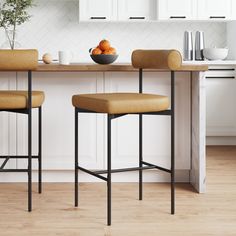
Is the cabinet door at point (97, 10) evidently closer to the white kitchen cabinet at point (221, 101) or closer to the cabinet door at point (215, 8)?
the cabinet door at point (215, 8)

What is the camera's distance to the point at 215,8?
19.2 ft

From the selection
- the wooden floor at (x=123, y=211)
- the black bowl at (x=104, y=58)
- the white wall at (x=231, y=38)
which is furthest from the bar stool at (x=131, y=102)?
the white wall at (x=231, y=38)

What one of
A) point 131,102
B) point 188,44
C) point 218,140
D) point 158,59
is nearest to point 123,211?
point 131,102

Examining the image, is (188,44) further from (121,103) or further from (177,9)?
(121,103)

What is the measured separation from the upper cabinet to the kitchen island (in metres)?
2.23

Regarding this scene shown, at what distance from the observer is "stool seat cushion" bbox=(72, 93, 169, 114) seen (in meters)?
2.84

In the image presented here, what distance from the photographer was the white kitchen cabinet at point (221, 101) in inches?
226

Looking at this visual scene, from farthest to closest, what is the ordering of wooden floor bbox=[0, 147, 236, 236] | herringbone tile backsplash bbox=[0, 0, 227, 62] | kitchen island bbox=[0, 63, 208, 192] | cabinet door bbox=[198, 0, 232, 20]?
herringbone tile backsplash bbox=[0, 0, 227, 62]
cabinet door bbox=[198, 0, 232, 20]
kitchen island bbox=[0, 63, 208, 192]
wooden floor bbox=[0, 147, 236, 236]

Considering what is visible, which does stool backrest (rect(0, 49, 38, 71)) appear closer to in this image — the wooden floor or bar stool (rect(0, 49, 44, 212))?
bar stool (rect(0, 49, 44, 212))

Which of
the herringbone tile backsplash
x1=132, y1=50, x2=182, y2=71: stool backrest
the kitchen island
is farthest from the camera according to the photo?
the herringbone tile backsplash

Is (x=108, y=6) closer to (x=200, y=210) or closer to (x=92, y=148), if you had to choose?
(x=92, y=148)

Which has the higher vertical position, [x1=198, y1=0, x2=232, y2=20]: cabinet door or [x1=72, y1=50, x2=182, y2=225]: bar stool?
[x1=198, y1=0, x2=232, y2=20]: cabinet door

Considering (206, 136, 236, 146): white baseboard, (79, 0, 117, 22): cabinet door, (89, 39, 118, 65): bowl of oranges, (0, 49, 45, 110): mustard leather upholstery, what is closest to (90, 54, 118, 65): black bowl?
(89, 39, 118, 65): bowl of oranges

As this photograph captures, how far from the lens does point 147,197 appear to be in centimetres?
345
